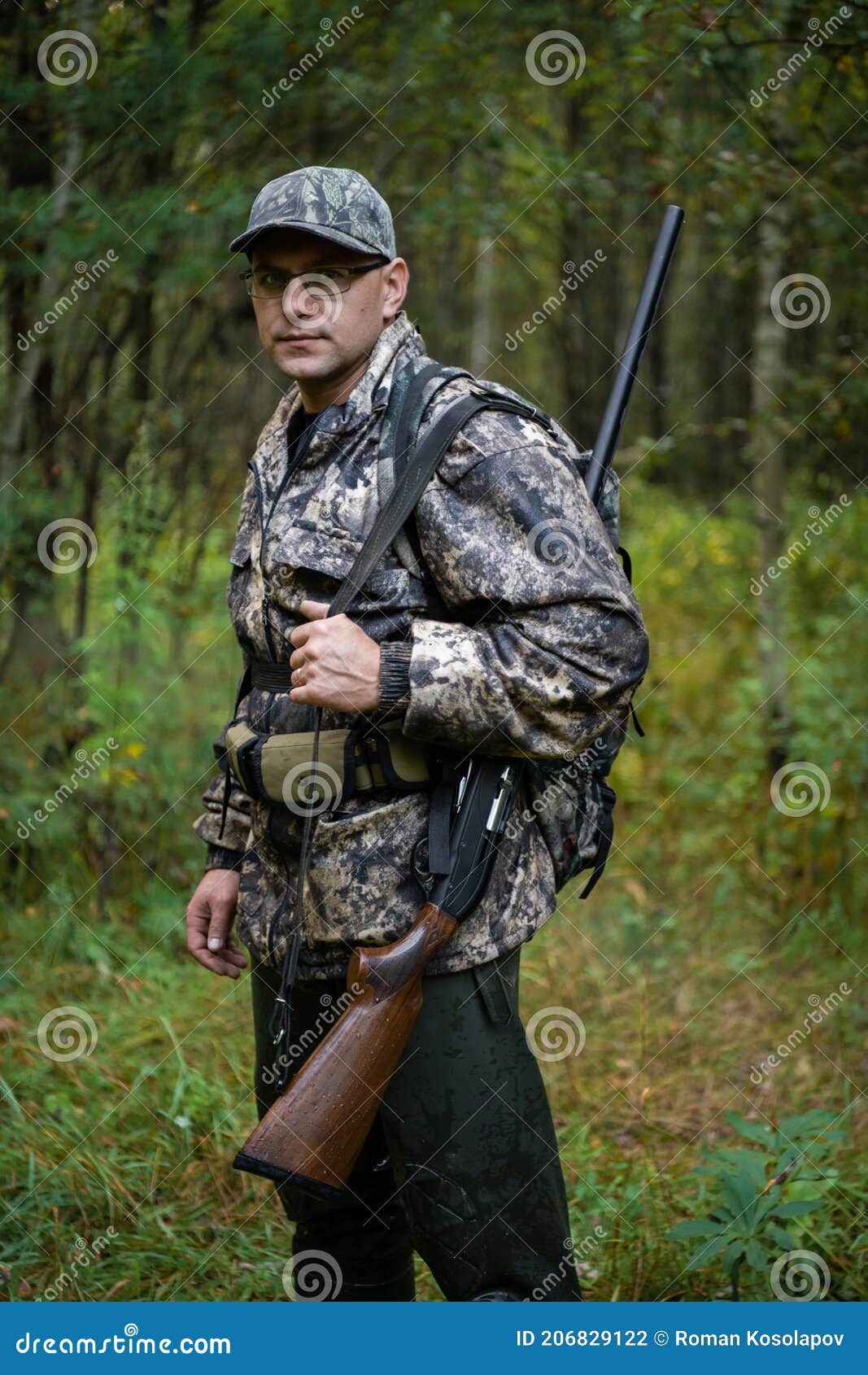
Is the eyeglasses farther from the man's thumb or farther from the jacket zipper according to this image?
the man's thumb

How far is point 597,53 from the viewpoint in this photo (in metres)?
5.67

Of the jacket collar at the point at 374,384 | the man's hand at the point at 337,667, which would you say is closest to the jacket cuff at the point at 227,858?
the man's hand at the point at 337,667

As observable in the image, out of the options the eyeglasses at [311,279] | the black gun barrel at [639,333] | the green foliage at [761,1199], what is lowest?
the green foliage at [761,1199]

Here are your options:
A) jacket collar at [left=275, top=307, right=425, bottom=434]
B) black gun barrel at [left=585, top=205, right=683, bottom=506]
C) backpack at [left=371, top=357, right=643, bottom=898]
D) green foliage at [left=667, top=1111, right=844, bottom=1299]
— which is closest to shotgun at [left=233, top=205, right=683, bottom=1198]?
backpack at [left=371, top=357, right=643, bottom=898]

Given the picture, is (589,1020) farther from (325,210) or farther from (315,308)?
(325,210)

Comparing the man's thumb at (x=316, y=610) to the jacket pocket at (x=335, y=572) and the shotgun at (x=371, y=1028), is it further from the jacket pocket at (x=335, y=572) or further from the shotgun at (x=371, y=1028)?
the shotgun at (x=371, y=1028)

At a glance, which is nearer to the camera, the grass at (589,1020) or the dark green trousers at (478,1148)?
the dark green trousers at (478,1148)

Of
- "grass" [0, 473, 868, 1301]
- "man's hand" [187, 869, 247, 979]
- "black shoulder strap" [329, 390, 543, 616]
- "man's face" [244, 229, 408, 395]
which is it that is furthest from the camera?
"grass" [0, 473, 868, 1301]

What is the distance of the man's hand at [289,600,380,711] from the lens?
203 centimetres

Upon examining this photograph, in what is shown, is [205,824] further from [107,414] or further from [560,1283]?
[107,414]

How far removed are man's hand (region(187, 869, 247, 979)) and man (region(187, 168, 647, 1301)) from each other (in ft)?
0.86

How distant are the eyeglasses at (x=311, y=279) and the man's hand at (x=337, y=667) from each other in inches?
25.6

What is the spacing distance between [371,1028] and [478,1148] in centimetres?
33

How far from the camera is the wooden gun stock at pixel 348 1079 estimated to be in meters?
1.98
